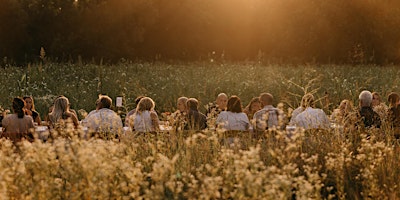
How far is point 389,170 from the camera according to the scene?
5.74m

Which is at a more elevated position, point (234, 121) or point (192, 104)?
point (192, 104)

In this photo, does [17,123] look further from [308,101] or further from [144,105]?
[308,101]

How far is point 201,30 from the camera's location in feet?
120

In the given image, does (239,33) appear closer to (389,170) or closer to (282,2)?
(282,2)

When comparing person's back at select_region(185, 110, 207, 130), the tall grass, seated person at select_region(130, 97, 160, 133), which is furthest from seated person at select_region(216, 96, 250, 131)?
the tall grass

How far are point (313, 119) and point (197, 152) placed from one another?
243 cm

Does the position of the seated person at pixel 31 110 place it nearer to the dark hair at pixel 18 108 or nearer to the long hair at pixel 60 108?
the long hair at pixel 60 108

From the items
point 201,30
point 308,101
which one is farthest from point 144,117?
point 201,30

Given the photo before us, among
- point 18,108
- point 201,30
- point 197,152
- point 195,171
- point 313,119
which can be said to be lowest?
point 195,171

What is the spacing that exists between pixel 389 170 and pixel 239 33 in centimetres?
3272

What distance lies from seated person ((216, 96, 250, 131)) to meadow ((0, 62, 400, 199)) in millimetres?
1133

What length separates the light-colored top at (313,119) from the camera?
766 cm

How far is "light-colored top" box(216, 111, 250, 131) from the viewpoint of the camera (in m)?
9.05

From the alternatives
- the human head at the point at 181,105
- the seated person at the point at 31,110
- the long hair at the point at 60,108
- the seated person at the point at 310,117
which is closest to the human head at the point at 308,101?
the seated person at the point at 310,117
